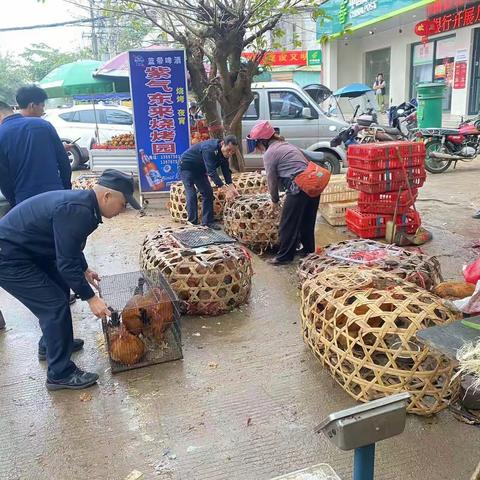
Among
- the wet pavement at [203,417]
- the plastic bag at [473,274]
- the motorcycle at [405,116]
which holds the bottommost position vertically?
the wet pavement at [203,417]

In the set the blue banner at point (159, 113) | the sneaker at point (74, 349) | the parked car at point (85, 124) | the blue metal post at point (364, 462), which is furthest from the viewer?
the parked car at point (85, 124)

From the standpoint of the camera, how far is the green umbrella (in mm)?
10938

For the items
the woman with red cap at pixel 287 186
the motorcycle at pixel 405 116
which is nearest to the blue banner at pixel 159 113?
the woman with red cap at pixel 287 186

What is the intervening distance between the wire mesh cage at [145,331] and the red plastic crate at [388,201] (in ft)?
10.2

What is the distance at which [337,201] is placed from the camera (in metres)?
7.07

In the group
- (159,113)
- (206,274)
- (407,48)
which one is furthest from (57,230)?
(407,48)

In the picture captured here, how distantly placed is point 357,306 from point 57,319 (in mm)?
1839

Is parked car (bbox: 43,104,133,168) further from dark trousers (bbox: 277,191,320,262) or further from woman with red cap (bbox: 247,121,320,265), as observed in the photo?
dark trousers (bbox: 277,191,320,262)

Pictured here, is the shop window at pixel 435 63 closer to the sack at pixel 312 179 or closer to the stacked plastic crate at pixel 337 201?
the stacked plastic crate at pixel 337 201

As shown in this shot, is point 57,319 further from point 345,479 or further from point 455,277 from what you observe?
point 455,277

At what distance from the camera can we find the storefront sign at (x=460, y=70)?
47.3ft

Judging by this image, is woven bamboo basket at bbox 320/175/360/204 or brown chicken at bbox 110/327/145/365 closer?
brown chicken at bbox 110/327/145/365

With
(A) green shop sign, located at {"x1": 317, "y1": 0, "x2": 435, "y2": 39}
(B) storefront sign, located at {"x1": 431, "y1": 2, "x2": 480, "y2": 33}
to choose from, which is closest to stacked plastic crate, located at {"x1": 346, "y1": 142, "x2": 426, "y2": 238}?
(B) storefront sign, located at {"x1": 431, "y1": 2, "x2": 480, "y2": 33}

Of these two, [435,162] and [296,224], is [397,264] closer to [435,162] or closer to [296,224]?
[296,224]
